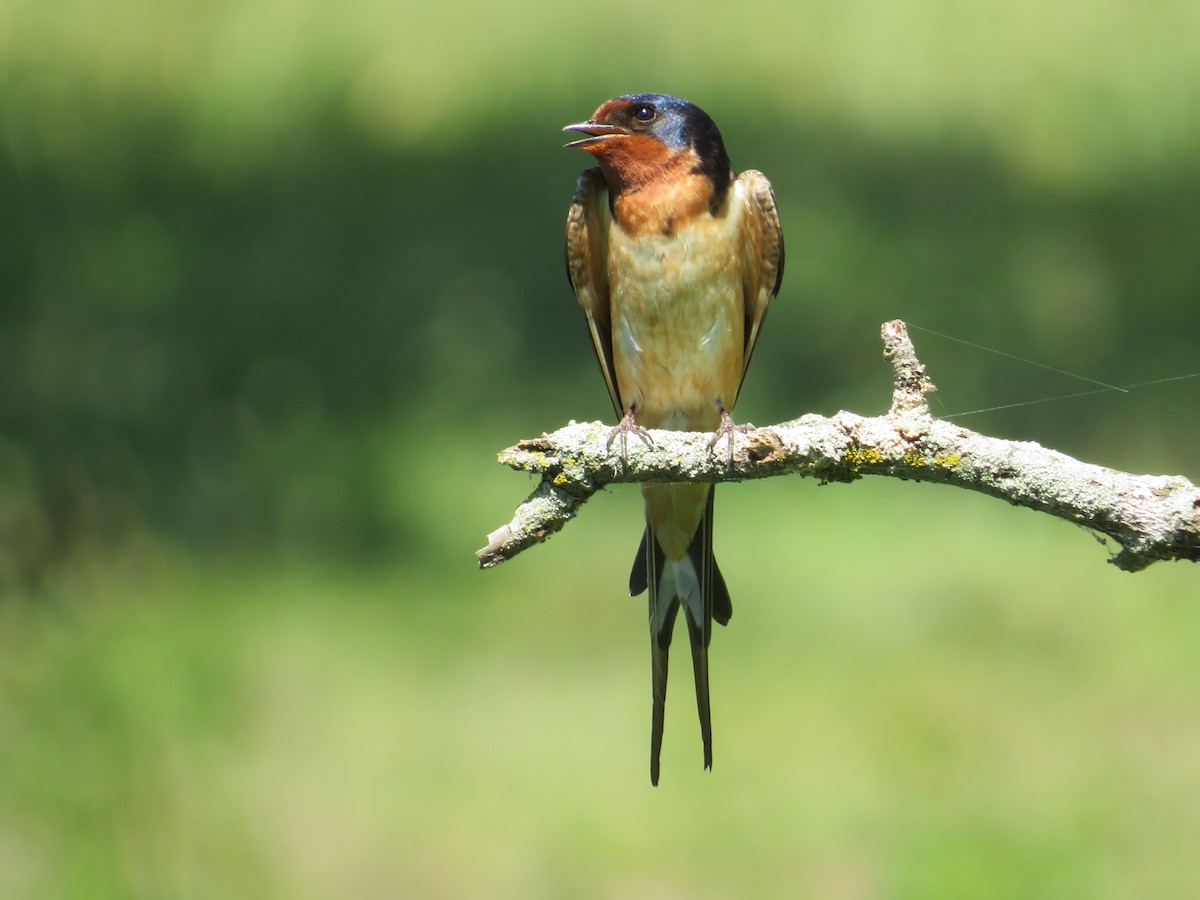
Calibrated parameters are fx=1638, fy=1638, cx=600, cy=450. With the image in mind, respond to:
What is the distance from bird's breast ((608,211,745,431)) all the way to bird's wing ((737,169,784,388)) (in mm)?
44

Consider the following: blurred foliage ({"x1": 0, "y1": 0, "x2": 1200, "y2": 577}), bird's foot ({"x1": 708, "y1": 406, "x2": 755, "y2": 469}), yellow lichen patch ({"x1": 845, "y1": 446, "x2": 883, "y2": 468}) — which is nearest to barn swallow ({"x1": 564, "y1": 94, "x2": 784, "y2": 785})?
bird's foot ({"x1": 708, "y1": 406, "x2": 755, "y2": 469})

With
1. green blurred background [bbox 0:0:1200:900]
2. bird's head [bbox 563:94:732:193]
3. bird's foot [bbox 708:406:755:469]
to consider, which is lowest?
green blurred background [bbox 0:0:1200:900]

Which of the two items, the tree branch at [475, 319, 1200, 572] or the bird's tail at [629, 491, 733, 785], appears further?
the bird's tail at [629, 491, 733, 785]

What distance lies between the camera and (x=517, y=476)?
568 centimetres

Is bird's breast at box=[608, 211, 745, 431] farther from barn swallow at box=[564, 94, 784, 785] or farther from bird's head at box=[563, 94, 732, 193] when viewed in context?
bird's head at box=[563, 94, 732, 193]

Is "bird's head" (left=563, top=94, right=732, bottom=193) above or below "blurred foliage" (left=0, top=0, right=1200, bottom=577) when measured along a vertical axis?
above

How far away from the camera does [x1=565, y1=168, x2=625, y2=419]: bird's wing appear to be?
12.5 ft

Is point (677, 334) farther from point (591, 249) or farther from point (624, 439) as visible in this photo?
point (624, 439)

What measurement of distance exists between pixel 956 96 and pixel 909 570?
2.47m

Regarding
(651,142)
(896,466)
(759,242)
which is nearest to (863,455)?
(896,466)

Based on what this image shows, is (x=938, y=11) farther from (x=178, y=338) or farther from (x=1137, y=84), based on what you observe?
(x=178, y=338)

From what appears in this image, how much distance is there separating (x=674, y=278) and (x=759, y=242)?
0.78 ft

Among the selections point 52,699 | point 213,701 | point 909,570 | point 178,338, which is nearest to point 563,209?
point 178,338

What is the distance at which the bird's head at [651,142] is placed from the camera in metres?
3.70
